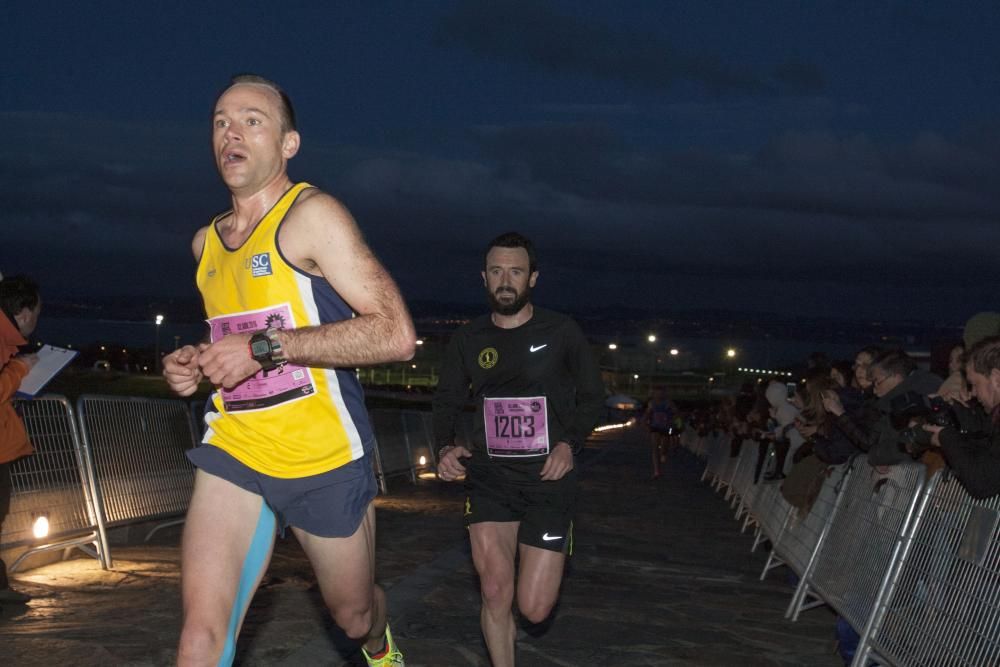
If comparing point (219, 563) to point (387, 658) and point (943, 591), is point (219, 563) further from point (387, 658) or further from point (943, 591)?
point (943, 591)

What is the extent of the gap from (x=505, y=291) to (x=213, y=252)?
2.04 metres

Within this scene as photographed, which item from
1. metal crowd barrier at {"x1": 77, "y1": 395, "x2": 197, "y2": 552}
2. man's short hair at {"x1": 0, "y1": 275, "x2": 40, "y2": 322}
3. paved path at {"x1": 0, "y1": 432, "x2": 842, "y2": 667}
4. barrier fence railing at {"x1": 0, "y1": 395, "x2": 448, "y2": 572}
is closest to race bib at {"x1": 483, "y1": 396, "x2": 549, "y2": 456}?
paved path at {"x1": 0, "y1": 432, "x2": 842, "y2": 667}

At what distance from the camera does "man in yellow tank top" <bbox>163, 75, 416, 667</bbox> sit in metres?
3.88

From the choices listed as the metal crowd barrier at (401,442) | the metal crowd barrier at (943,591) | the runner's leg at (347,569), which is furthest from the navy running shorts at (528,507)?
the metal crowd barrier at (401,442)

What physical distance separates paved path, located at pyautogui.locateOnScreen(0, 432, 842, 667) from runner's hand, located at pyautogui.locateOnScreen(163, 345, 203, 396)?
2.73 metres

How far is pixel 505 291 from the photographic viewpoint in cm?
600

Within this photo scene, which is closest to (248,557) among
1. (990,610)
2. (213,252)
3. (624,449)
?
(213,252)

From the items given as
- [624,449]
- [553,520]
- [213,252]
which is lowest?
[624,449]

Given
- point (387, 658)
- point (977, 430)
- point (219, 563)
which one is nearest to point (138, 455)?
point (387, 658)

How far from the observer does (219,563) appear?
12.9ft

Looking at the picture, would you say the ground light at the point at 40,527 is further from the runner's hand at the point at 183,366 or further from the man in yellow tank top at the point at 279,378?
the runner's hand at the point at 183,366

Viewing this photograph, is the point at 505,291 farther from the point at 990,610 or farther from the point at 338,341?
the point at 990,610

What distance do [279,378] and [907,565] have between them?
382 centimetres

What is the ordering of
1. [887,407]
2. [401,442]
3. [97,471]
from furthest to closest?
[401,442]
[97,471]
[887,407]
